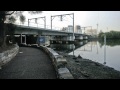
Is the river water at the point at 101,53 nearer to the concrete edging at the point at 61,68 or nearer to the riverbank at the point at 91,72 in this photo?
the riverbank at the point at 91,72

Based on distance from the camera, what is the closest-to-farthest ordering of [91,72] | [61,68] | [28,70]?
[61,68] → [28,70] → [91,72]

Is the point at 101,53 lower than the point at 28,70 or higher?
lower

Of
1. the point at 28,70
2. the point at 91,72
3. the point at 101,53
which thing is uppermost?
the point at 28,70

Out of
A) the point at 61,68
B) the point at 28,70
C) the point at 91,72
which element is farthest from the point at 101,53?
the point at 61,68

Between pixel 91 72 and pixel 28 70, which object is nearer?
pixel 28 70

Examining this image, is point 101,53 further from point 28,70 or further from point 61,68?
point 61,68
